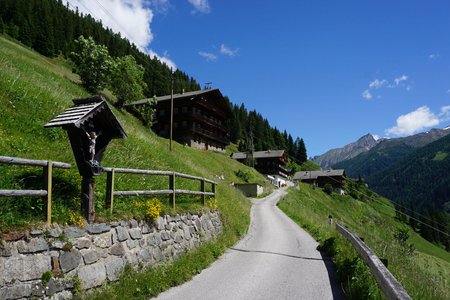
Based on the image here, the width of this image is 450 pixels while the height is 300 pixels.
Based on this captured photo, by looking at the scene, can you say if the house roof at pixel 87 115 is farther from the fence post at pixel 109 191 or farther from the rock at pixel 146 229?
the rock at pixel 146 229

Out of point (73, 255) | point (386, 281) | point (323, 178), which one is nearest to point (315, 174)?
point (323, 178)

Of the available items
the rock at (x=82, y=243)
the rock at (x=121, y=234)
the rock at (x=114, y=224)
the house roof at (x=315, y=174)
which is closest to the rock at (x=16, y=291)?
the rock at (x=82, y=243)

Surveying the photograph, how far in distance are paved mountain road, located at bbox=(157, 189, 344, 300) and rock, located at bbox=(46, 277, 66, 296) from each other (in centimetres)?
255

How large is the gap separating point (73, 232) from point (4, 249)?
168cm

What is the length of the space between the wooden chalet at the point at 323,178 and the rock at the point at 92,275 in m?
132

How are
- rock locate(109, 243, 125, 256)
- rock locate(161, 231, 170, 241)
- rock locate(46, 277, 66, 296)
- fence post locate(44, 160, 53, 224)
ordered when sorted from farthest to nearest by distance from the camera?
rock locate(161, 231, 170, 241), rock locate(109, 243, 125, 256), fence post locate(44, 160, 53, 224), rock locate(46, 277, 66, 296)

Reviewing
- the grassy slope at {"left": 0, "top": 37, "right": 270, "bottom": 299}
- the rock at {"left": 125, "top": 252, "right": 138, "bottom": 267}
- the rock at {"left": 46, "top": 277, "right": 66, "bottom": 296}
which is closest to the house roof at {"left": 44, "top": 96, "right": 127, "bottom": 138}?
the grassy slope at {"left": 0, "top": 37, "right": 270, "bottom": 299}

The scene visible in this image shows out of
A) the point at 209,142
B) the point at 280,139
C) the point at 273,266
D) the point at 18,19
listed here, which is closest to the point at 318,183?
the point at 280,139

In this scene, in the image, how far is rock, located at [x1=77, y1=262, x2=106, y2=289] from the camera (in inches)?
302

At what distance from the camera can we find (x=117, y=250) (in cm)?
909

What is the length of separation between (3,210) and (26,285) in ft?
5.16

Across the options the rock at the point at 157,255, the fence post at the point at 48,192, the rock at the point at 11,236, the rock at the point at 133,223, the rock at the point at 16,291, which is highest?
the fence post at the point at 48,192

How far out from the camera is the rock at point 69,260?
7281 millimetres

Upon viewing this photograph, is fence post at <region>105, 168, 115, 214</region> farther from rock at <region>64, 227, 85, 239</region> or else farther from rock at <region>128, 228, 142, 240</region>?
A: rock at <region>64, 227, 85, 239</region>
